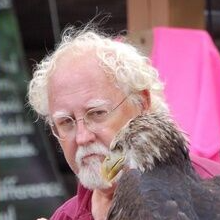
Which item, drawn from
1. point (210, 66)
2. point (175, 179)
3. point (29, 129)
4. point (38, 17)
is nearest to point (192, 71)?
point (210, 66)

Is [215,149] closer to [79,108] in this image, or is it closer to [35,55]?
[79,108]

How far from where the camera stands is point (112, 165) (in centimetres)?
292

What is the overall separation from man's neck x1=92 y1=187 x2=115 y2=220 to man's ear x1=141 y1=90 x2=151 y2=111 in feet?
0.92

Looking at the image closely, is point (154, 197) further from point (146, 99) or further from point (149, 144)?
point (146, 99)

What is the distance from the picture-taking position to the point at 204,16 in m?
5.06

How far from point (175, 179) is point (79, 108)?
1.58ft

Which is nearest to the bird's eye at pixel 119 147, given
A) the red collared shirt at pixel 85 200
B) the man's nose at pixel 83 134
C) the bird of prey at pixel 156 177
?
the bird of prey at pixel 156 177

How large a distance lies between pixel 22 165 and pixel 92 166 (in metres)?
1.06

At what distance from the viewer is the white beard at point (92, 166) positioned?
3098mm

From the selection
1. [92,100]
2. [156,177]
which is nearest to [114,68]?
[92,100]

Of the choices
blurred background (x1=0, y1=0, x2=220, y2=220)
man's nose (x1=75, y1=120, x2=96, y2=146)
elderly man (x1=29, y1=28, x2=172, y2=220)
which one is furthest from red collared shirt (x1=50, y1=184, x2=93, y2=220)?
blurred background (x1=0, y1=0, x2=220, y2=220)

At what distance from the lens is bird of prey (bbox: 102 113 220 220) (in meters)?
2.66

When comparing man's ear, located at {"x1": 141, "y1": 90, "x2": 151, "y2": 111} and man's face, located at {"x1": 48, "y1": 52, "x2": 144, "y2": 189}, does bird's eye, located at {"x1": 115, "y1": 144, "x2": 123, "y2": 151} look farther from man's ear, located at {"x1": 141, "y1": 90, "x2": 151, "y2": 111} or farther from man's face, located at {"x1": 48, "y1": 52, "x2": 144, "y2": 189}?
man's ear, located at {"x1": 141, "y1": 90, "x2": 151, "y2": 111}

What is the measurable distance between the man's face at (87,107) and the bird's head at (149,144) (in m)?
0.22
